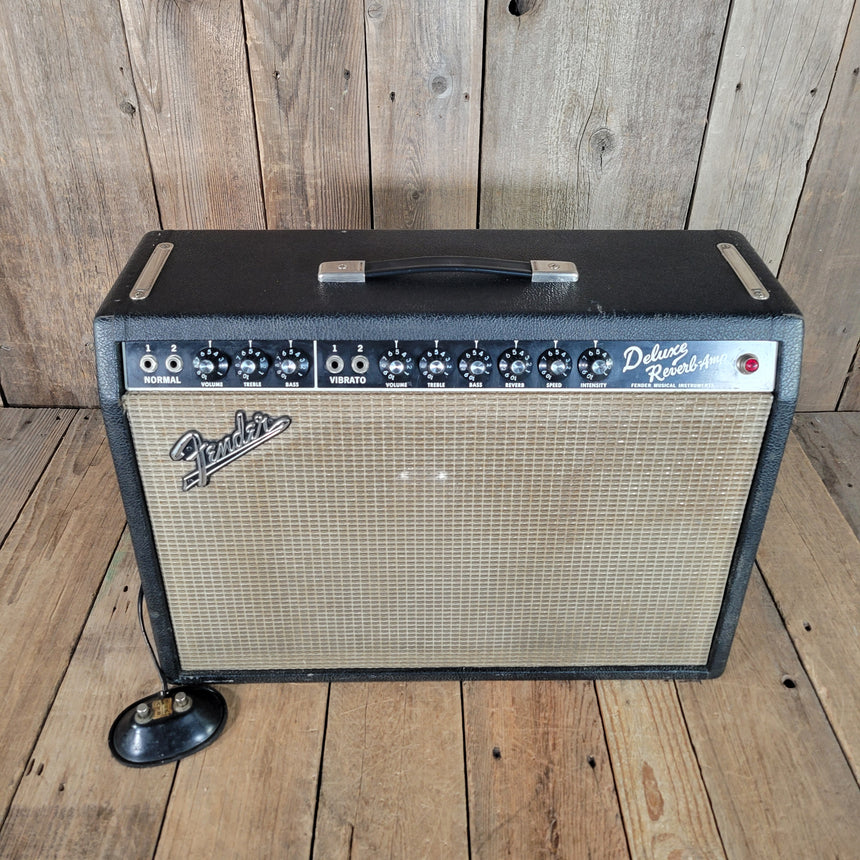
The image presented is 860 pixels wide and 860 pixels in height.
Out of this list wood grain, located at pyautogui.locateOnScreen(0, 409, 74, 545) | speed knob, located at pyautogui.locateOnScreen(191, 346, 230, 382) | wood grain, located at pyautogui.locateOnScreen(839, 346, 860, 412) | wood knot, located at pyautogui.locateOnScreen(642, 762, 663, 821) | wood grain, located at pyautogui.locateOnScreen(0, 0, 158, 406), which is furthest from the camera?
wood grain, located at pyautogui.locateOnScreen(839, 346, 860, 412)

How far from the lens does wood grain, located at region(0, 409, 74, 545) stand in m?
1.36

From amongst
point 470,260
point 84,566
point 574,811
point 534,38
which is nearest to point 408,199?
point 534,38

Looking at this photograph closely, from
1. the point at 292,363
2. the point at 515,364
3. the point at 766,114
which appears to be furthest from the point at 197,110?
the point at 766,114

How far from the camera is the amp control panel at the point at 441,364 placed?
33.3 inches

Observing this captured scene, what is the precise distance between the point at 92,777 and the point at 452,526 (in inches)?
19.4

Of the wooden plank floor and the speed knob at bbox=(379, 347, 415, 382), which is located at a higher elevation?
the speed knob at bbox=(379, 347, 415, 382)

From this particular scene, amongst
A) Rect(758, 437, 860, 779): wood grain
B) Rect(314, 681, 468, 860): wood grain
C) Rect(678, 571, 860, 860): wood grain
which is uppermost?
Rect(758, 437, 860, 779): wood grain

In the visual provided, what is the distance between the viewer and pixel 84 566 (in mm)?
1246

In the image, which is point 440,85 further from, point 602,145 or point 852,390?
point 852,390

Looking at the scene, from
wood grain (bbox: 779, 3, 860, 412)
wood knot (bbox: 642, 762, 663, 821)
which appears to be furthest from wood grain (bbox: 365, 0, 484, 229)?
wood knot (bbox: 642, 762, 663, 821)

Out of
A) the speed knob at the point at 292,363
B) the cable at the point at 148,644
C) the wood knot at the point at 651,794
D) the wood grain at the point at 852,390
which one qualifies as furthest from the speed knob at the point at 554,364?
the wood grain at the point at 852,390

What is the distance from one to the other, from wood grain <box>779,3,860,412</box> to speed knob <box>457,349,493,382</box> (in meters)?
0.73

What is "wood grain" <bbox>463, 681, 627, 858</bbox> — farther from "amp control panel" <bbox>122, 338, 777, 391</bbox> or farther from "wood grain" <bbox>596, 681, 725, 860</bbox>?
"amp control panel" <bbox>122, 338, 777, 391</bbox>

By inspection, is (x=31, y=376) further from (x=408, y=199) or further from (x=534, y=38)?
(x=534, y=38)
